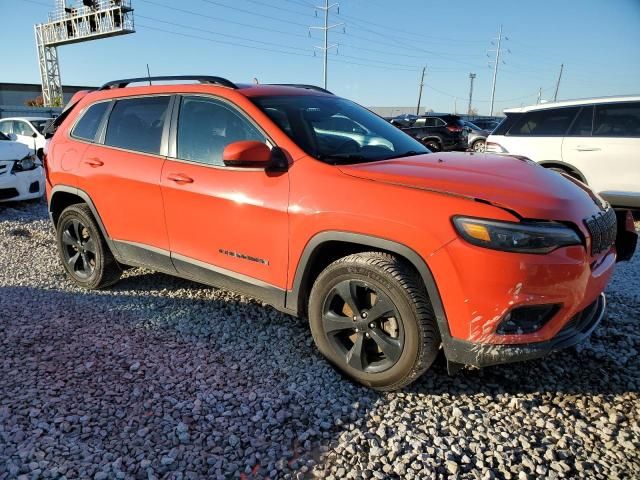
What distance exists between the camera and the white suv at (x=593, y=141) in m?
6.55

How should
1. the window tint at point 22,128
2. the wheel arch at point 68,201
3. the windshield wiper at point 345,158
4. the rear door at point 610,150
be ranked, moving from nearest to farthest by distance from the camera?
1. the windshield wiper at point 345,158
2. the wheel arch at point 68,201
3. the rear door at point 610,150
4. the window tint at point 22,128

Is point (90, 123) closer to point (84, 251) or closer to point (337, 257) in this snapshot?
point (84, 251)

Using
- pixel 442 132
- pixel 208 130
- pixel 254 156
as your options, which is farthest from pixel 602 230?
pixel 442 132

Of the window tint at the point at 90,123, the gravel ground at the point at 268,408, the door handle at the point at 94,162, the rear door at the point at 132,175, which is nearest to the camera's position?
the gravel ground at the point at 268,408

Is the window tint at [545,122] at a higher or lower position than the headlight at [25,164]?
higher

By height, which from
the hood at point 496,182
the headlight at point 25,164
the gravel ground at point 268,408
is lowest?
the gravel ground at point 268,408

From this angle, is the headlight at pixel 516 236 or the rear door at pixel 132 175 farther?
the rear door at pixel 132 175

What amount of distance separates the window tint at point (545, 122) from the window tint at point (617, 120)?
0.36 meters

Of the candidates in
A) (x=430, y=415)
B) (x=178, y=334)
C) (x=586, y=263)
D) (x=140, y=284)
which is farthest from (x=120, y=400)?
(x=586, y=263)

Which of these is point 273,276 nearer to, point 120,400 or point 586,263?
point 120,400

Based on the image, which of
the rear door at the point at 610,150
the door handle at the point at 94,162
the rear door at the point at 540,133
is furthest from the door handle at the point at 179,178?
the rear door at the point at 610,150

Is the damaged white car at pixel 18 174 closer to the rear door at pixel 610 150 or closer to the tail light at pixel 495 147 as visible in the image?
the tail light at pixel 495 147

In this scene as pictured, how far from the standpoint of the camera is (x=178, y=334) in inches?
137

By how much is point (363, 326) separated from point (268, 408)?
0.69m
